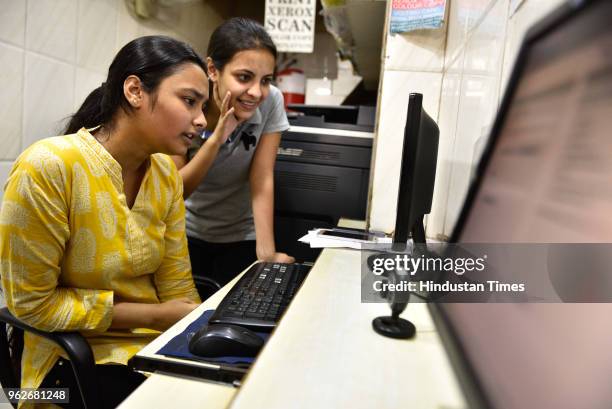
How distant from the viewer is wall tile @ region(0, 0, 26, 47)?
1.17m

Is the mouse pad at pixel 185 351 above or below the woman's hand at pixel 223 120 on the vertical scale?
below

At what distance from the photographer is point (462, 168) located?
887 millimetres

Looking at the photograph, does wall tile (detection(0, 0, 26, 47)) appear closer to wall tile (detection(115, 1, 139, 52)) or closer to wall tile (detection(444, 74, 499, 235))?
wall tile (detection(115, 1, 139, 52))

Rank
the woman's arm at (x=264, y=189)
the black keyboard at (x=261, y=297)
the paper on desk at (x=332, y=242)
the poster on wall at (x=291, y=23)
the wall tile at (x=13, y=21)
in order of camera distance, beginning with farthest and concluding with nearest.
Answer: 1. the poster on wall at (x=291, y=23)
2. the woman's arm at (x=264, y=189)
3. the wall tile at (x=13, y=21)
4. the paper on desk at (x=332, y=242)
5. the black keyboard at (x=261, y=297)

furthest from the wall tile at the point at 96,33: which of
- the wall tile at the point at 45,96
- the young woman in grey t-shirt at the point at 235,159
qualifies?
the young woman in grey t-shirt at the point at 235,159

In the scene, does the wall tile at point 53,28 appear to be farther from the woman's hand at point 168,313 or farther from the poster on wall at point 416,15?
the poster on wall at point 416,15

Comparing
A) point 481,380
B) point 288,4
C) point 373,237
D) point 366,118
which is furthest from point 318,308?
point 288,4

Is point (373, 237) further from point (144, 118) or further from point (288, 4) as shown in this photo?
point (288, 4)

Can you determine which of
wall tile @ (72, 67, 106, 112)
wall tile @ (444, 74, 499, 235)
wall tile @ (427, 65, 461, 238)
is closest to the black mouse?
wall tile @ (444, 74, 499, 235)

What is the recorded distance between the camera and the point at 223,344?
592mm

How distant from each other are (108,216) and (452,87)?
3.23ft

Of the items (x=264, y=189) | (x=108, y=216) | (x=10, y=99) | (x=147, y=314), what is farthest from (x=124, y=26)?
(x=147, y=314)

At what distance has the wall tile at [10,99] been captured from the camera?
1195 millimetres

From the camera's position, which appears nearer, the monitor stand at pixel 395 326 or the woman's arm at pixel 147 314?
the monitor stand at pixel 395 326
